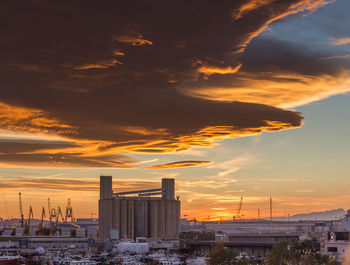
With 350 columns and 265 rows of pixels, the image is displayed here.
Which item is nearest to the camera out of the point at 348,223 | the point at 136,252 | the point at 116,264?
the point at 348,223

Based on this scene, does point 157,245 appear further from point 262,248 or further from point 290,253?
point 290,253

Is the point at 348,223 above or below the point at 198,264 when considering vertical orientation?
above

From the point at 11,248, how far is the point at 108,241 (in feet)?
111

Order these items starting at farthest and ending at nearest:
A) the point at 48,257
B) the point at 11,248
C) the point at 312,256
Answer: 1. the point at 11,248
2. the point at 48,257
3. the point at 312,256

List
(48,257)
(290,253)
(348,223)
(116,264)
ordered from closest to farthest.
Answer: (290,253)
(348,223)
(116,264)
(48,257)

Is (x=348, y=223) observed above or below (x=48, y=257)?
above

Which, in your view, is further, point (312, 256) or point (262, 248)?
point (262, 248)

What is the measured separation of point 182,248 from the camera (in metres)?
190

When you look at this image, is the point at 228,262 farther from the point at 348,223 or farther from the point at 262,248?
the point at 262,248

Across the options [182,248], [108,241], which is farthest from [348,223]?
[108,241]

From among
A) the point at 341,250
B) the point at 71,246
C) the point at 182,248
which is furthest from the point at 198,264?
the point at 71,246

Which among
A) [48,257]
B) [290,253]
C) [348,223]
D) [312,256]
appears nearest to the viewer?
[312,256]

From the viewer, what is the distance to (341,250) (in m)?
85.7

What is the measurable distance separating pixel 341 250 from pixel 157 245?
112610 millimetres
